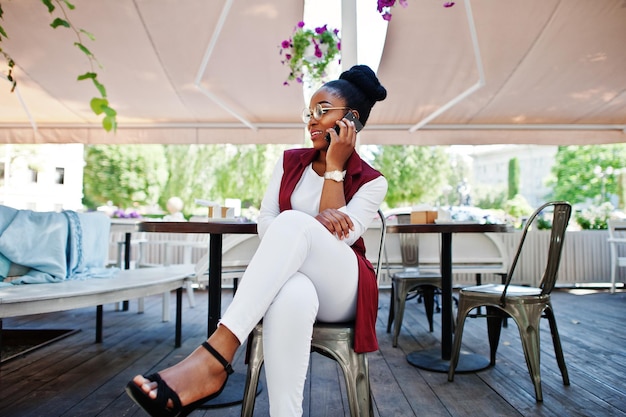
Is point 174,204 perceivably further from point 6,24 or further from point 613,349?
point 613,349

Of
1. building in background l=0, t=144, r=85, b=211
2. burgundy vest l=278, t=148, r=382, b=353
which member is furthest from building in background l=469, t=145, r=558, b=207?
burgundy vest l=278, t=148, r=382, b=353

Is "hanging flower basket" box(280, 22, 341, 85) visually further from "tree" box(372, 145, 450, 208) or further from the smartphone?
"tree" box(372, 145, 450, 208)

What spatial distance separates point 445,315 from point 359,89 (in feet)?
5.04

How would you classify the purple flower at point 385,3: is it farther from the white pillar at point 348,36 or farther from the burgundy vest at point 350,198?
the burgundy vest at point 350,198

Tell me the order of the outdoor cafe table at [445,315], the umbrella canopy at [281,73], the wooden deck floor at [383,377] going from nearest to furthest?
the wooden deck floor at [383,377] → the outdoor cafe table at [445,315] → the umbrella canopy at [281,73]

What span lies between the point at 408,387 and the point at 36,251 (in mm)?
1892

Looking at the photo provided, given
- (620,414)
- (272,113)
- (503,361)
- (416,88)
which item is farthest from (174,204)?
(620,414)

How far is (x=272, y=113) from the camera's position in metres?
5.04

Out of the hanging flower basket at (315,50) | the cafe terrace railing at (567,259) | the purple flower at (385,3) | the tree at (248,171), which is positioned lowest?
the cafe terrace railing at (567,259)

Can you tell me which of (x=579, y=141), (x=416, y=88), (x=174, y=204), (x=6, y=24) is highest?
(x=6, y=24)

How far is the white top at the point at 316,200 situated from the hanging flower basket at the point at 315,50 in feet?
6.06

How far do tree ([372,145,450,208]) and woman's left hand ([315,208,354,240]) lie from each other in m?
21.9

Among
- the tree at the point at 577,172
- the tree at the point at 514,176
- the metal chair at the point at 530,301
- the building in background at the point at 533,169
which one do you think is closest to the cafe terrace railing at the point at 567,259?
the metal chair at the point at 530,301

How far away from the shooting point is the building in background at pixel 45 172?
2028 cm
